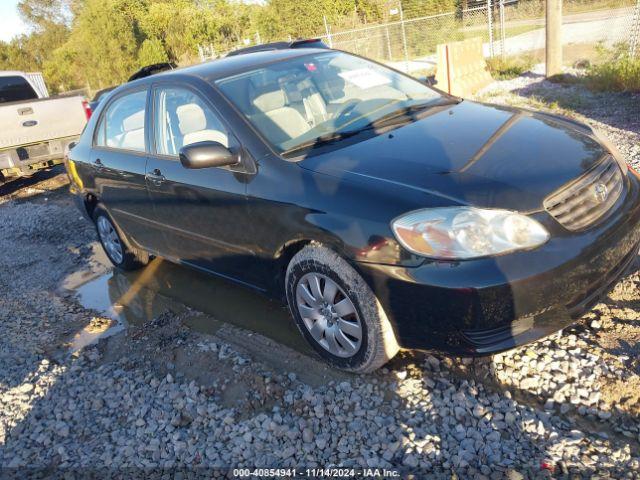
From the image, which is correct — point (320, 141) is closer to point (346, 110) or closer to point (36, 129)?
point (346, 110)

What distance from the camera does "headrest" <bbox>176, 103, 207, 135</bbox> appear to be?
3.64 m

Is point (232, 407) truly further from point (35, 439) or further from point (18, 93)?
point (18, 93)

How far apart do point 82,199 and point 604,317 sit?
15.8ft

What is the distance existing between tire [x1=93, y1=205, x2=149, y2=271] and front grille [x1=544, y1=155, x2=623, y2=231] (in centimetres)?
385

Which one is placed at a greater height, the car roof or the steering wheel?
the car roof

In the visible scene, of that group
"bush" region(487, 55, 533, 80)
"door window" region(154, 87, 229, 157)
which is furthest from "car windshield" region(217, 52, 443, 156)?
"bush" region(487, 55, 533, 80)

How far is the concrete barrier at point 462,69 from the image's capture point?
977 centimetres

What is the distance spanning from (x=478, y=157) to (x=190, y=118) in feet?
6.63

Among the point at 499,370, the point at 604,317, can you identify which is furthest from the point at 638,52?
the point at 499,370

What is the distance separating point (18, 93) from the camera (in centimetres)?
1027

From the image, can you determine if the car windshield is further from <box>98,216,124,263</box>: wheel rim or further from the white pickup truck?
the white pickup truck

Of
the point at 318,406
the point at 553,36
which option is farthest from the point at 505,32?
the point at 318,406

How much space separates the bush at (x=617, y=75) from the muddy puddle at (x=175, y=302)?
24.5 ft

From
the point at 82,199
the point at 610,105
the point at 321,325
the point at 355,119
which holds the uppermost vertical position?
the point at 355,119
